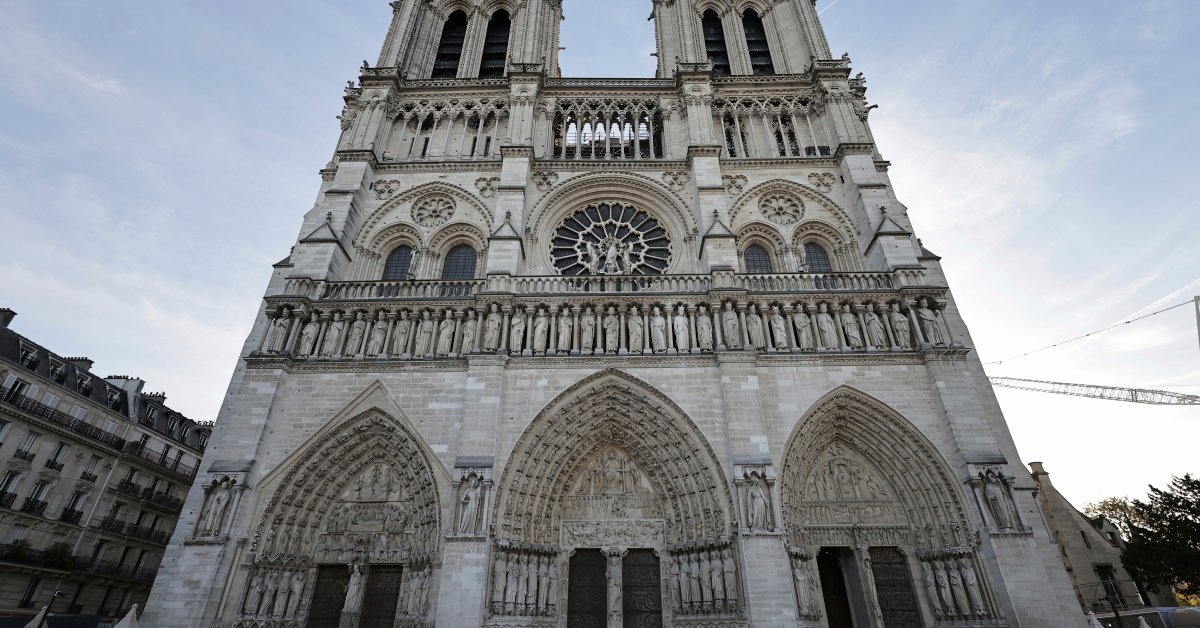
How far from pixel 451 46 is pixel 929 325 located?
1809 centimetres

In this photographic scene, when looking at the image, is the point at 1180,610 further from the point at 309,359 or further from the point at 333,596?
the point at 309,359

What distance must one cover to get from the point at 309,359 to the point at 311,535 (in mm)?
3530

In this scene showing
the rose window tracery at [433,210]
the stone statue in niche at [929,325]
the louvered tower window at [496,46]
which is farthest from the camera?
the louvered tower window at [496,46]

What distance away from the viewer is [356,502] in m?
11.3

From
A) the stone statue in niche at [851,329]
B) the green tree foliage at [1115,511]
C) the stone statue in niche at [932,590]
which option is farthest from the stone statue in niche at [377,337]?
the green tree foliage at [1115,511]

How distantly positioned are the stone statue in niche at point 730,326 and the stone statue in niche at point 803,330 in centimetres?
139

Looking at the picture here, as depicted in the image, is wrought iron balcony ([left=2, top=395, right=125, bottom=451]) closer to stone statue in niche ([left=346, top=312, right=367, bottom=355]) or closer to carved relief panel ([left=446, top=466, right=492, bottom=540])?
stone statue in niche ([left=346, top=312, right=367, bottom=355])

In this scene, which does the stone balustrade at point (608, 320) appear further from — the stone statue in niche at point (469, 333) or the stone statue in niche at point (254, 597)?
the stone statue in niche at point (254, 597)

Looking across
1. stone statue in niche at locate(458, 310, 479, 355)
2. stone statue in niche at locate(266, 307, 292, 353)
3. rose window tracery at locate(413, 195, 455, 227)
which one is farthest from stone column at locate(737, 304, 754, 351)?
stone statue in niche at locate(266, 307, 292, 353)

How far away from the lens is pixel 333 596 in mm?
10703

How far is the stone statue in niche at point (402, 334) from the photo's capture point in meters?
12.2

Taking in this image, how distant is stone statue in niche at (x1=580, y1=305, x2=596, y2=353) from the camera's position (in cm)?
1199

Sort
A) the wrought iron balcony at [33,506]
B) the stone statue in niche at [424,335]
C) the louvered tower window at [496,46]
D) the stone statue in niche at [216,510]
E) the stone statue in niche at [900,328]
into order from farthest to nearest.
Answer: the louvered tower window at [496,46], the wrought iron balcony at [33,506], the stone statue in niche at [424,335], the stone statue in niche at [900,328], the stone statue in niche at [216,510]

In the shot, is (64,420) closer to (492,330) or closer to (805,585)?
(492,330)
